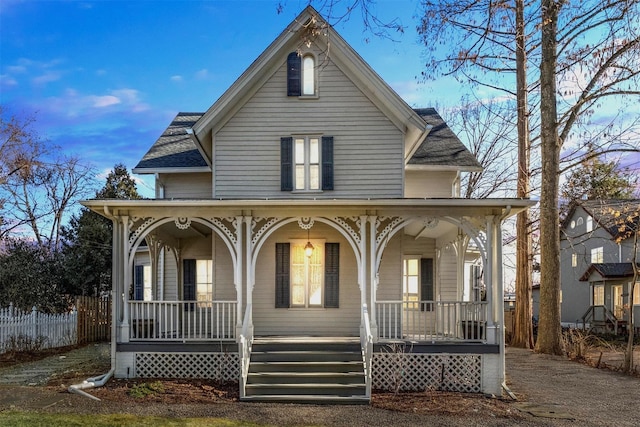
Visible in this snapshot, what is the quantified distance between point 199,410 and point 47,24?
47.3 feet

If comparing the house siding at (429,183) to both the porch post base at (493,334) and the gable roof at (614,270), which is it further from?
the gable roof at (614,270)

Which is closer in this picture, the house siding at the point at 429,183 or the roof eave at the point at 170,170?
the roof eave at the point at 170,170

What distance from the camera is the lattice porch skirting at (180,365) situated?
1273cm

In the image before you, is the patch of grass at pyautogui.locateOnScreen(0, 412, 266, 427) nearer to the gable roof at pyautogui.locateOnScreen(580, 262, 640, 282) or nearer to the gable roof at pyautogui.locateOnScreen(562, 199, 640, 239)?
the gable roof at pyautogui.locateOnScreen(562, 199, 640, 239)

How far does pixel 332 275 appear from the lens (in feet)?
48.0

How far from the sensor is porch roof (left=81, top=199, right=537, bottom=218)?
12375 mm

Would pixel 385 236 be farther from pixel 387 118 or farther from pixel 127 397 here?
pixel 127 397

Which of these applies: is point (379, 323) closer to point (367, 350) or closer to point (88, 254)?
point (367, 350)

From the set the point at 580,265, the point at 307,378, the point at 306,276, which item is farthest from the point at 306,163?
the point at 580,265

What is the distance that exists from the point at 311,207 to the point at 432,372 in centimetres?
419

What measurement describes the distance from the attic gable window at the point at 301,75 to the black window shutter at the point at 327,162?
1.22 m

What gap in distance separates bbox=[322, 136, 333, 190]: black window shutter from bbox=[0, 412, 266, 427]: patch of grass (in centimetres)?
666

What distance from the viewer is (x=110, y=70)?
61.1ft

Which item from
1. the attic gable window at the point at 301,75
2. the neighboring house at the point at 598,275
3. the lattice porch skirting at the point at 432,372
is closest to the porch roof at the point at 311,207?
the lattice porch skirting at the point at 432,372
